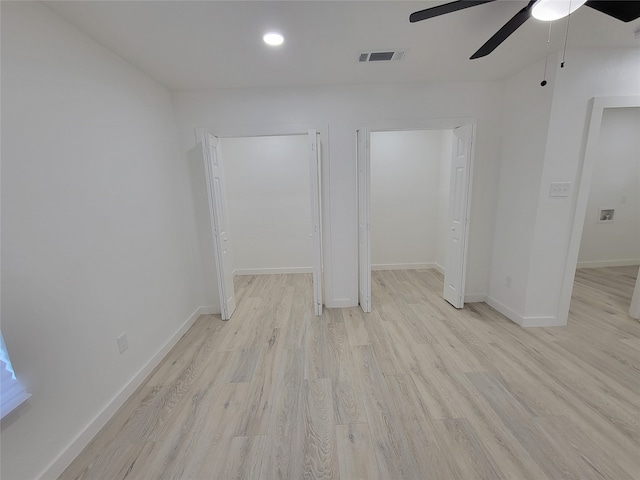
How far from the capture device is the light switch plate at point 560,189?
7.41ft

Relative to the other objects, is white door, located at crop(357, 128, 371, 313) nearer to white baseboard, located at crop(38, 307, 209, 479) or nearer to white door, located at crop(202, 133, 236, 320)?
white door, located at crop(202, 133, 236, 320)

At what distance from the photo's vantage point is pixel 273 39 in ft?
5.75

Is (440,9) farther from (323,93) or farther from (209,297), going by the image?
(209,297)

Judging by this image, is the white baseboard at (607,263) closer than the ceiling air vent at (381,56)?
No

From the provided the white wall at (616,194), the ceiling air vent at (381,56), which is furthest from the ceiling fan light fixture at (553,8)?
the white wall at (616,194)

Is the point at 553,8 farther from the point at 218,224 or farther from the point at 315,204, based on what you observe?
the point at 218,224

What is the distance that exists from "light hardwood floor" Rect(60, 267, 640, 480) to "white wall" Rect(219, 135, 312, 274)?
1787mm

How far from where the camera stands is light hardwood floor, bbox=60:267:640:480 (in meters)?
1.32

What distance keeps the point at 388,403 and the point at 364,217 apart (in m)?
1.81

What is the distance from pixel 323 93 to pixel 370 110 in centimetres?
55

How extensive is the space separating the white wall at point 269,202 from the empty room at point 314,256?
36.7 inches

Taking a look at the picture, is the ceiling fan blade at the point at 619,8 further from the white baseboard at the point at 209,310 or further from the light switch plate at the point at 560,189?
the white baseboard at the point at 209,310

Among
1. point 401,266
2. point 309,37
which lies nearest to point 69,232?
point 309,37

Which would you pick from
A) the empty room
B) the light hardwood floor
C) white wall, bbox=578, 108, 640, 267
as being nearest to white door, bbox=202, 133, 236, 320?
the empty room
